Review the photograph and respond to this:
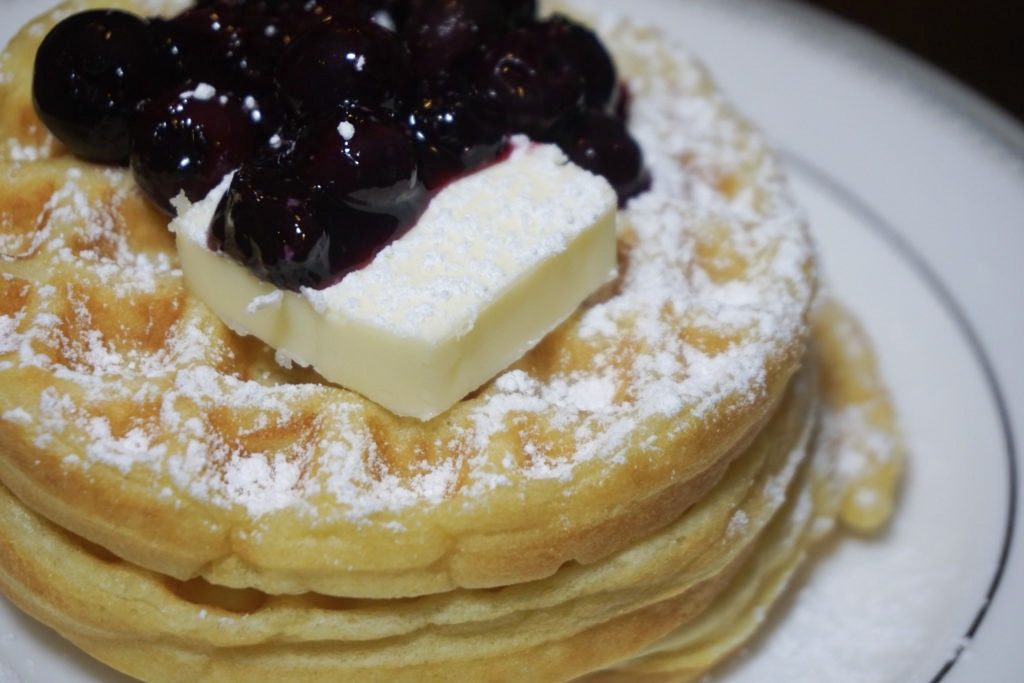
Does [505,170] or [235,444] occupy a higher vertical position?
[505,170]

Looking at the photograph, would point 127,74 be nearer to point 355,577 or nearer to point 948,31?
point 355,577

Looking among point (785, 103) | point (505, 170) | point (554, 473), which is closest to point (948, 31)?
point (785, 103)

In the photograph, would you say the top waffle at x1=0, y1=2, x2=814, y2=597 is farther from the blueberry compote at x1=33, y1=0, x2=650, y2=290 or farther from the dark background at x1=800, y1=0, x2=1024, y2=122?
the dark background at x1=800, y1=0, x2=1024, y2=122

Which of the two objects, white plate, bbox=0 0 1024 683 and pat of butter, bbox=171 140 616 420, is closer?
pat of butter, bbox=171 140 616 420

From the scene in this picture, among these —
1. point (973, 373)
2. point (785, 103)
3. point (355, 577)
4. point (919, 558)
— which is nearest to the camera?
point (355, 577)

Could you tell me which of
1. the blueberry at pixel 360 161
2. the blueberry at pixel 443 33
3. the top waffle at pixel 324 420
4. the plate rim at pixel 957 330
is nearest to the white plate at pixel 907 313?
the plate rim at pixel 957 330

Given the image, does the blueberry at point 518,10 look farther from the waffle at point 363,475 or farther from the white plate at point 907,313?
the white plate at point 907,313

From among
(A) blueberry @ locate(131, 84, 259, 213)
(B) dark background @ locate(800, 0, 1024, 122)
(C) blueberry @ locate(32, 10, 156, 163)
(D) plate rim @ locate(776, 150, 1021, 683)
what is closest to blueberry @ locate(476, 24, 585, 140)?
(A) blueberry @ locate(131, 84, 259, 213)
